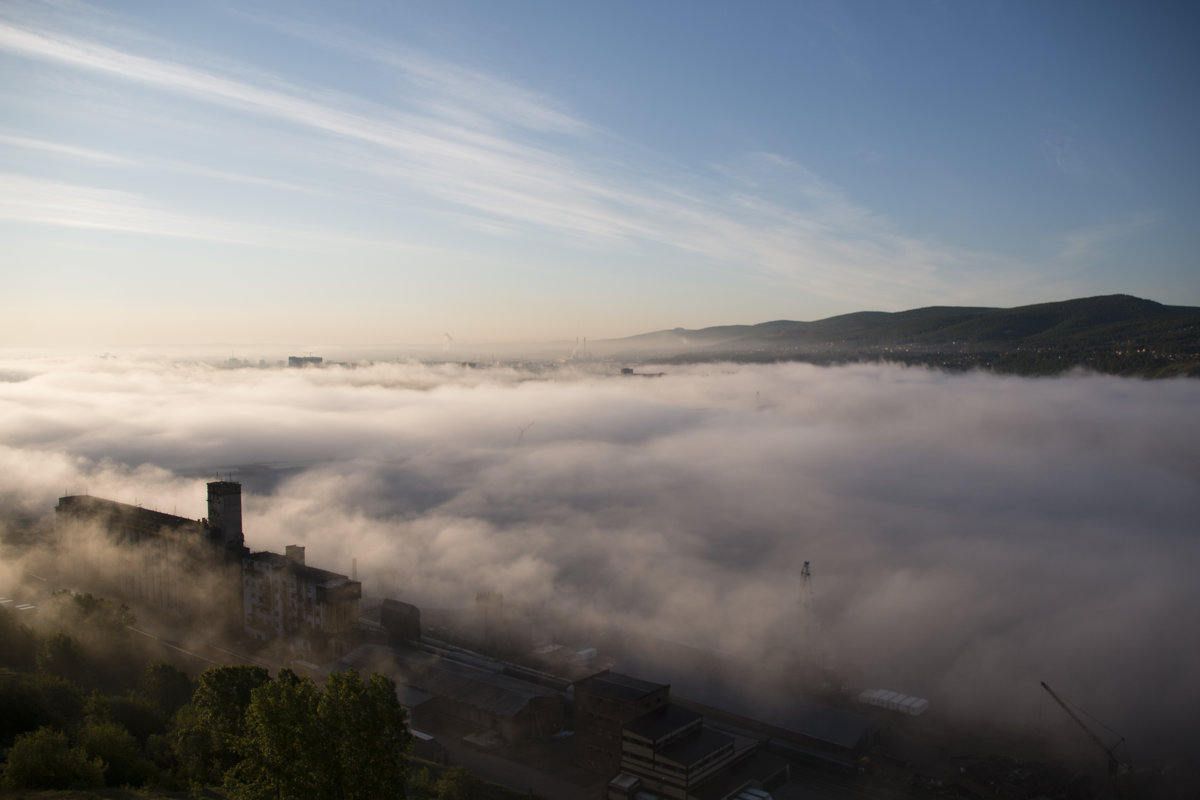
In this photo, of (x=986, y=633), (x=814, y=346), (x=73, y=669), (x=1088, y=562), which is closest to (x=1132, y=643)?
(x=986, y=633)

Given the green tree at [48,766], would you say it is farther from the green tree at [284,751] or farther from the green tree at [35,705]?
the green tree at [284,751]

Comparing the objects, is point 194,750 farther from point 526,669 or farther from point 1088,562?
point 1088,562

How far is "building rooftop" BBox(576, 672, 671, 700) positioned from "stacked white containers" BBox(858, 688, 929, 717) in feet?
47.3

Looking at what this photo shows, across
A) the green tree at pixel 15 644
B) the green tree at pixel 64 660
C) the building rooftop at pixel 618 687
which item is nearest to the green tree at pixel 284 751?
the building rooftop at pixel 618 687

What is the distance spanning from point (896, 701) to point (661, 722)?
16.6m

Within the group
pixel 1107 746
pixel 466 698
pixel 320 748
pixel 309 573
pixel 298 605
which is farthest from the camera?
pixel 309 573

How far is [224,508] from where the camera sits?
46.3m

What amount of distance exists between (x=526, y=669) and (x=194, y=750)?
2264 centimetres

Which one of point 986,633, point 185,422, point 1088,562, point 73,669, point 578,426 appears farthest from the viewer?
point 578,426

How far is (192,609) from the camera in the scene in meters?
47.7

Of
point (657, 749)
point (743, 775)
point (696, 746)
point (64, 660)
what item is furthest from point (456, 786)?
point (64, 660)

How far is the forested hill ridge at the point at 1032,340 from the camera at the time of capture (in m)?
106

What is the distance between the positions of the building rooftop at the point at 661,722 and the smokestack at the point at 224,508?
30123 mm

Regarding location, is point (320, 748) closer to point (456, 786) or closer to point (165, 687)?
point (456, 786)
